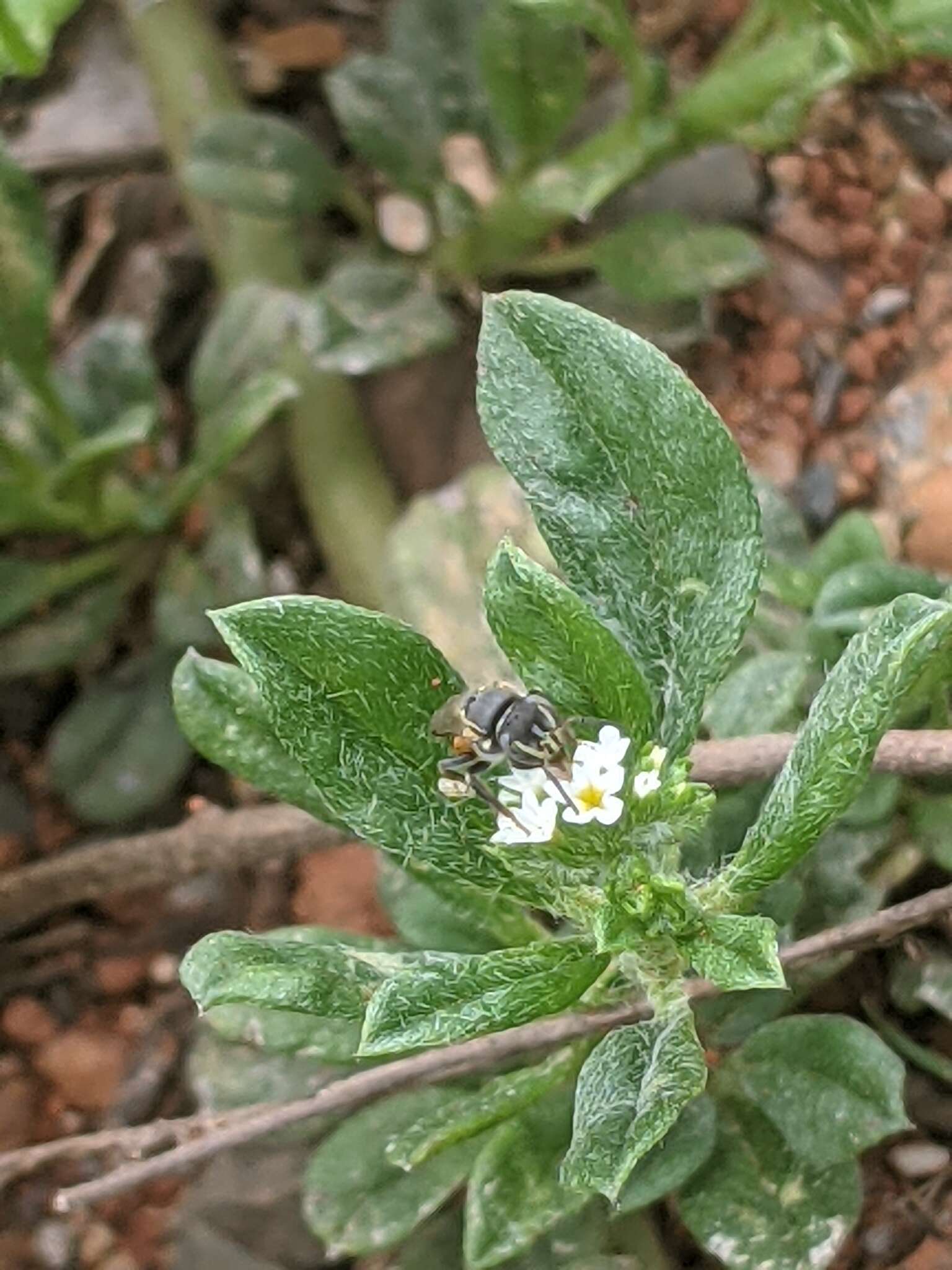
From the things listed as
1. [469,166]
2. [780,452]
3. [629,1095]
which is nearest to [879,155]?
[780,452]

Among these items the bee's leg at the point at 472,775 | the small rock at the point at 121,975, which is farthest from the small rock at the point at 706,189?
the small rock at the point at 121,975

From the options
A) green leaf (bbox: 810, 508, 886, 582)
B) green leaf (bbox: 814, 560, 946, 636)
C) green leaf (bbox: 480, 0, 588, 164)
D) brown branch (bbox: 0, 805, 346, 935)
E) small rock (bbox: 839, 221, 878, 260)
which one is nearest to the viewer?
green leaf (bbox: 814, 560, 946, 636)

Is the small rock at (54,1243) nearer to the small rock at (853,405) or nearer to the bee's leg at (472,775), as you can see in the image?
the bee's leg at (472,775)

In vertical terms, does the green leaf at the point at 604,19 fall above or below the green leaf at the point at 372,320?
above

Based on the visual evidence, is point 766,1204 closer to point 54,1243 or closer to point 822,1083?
point 822,1083

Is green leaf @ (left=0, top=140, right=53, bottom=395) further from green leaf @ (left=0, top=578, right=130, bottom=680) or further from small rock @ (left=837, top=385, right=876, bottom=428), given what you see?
small rock @ (left=837, top=385, right=876, bottom=428)

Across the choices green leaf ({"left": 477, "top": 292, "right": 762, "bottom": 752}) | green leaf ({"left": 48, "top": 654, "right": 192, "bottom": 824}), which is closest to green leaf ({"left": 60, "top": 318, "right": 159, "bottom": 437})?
green leaf ({"left": 48, "top": 654, "right": 192, "bottom": 824})
